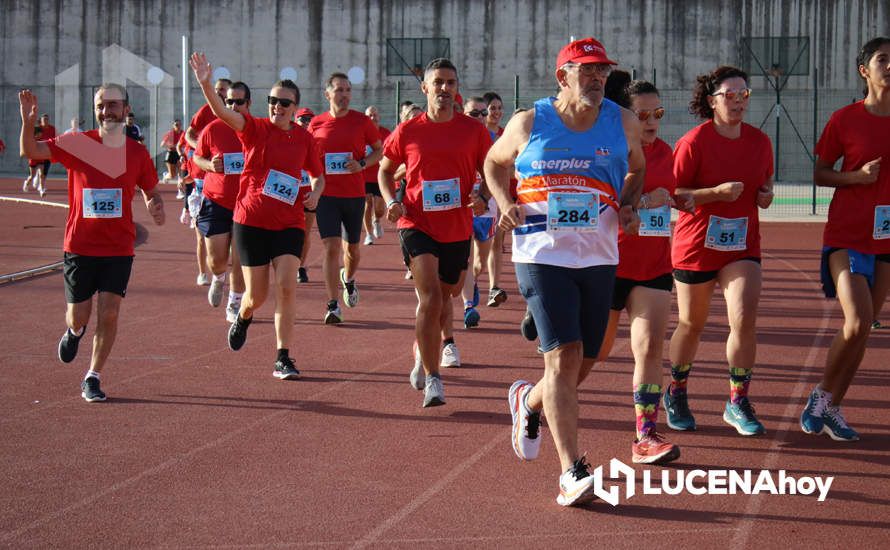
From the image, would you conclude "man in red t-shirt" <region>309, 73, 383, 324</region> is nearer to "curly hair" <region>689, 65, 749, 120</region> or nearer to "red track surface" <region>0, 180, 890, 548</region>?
"red track surface" <region>0, 180, 890, 548</region>

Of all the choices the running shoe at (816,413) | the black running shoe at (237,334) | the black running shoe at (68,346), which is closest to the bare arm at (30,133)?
the black running shoe at (68,346)

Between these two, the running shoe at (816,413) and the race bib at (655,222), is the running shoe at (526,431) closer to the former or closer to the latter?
the race bib at (655,222)

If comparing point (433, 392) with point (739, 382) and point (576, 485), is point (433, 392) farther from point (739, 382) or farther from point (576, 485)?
point (576, 485)

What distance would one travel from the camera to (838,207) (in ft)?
22.0

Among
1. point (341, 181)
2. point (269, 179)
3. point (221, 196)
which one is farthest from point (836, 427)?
point (221, 196)

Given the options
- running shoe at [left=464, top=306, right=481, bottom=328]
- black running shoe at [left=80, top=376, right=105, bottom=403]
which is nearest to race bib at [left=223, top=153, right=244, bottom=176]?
running shoe at [left=464, top=306, right=481, bottom=328]

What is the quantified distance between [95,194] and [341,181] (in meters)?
4.02

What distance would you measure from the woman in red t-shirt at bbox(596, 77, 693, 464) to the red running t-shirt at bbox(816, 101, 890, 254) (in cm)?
95

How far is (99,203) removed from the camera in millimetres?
7586

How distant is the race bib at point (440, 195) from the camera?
756 cm

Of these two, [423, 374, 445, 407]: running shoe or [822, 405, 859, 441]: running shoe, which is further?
[423, 374, 445, 407]: running shoe

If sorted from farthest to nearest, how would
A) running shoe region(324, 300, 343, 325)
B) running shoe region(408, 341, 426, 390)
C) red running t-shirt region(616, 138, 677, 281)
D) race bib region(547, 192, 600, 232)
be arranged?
running shoe region(324, 300, 343, 325)
running shoe region(408, 341, 426, 390)
red running t-shirt region(616, 138, 677, 281)
race bib region(547, 192, 600, 232)

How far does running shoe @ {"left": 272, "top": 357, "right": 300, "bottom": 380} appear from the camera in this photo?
329 inches

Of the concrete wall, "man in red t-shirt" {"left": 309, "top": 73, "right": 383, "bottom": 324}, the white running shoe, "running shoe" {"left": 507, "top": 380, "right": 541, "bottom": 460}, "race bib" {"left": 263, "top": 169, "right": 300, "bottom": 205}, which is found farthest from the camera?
the concrete wall
